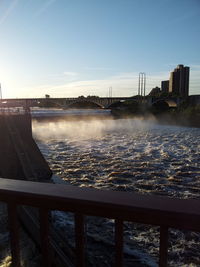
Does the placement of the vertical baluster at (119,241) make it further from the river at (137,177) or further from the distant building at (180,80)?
the distant building at (180,80)

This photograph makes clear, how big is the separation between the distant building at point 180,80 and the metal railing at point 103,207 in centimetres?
12718

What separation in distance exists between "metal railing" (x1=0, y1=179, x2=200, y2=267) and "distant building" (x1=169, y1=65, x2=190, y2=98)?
127 m

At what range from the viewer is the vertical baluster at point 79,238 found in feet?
4.50

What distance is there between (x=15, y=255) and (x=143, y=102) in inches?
2895

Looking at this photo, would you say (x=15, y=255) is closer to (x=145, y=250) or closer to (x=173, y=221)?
(x=173, y=221)

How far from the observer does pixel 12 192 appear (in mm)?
1428

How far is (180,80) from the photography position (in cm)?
11950

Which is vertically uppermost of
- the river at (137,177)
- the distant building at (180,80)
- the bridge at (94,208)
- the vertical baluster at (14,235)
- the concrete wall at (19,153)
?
the distant building at (180,80)

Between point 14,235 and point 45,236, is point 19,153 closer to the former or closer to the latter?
point 14,235

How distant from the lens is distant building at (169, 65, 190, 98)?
119 m

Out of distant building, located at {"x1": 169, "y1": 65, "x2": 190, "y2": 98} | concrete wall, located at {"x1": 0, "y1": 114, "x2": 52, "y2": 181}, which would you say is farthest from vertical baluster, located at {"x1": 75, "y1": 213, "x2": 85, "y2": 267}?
distant building, located at {"x1": 169, "y1": 65, "x2": 190, "y2": 98}

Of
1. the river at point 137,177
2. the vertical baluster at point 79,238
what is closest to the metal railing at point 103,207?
the vertical baluster at point 79,238

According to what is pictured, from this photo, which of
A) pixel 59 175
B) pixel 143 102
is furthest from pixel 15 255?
pixel 143 102

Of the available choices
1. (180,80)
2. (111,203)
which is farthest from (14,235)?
(180,80)
